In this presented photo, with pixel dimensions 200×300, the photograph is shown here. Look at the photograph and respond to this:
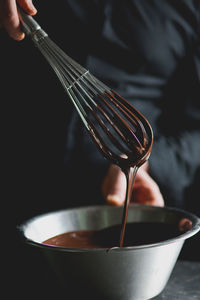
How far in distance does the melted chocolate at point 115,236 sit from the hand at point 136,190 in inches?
2.5

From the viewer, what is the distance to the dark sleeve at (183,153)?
90cm

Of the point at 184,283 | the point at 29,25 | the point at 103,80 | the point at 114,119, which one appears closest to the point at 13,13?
the point at 29,25

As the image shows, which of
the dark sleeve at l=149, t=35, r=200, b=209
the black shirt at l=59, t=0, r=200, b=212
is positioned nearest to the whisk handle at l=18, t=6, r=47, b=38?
the black shirt at l=59, t=0, r=200, b=212

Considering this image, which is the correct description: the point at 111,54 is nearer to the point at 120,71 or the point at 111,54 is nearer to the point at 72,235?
the point at 120,71

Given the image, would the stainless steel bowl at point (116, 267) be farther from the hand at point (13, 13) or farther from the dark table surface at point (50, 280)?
the hand at point (13, 13)

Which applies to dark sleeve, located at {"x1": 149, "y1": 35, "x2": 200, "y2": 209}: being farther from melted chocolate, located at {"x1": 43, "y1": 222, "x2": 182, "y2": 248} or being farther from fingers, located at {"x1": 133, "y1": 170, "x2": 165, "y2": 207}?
melted chocolate, located at {"x1": 43, "y1": 222, "x2": 182, "y2": 248}

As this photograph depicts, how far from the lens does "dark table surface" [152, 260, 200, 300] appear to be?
0.60 m

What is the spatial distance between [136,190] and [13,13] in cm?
41

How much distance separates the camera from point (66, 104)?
913 mm

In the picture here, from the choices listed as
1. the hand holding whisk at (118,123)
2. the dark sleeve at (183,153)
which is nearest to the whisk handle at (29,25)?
the hand holding whisk at (118,123)

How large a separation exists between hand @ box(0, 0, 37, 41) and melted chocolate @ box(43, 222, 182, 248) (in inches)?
13.5

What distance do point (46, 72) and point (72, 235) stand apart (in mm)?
408

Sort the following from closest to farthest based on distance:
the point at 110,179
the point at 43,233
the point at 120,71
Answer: the point at 43,233 < the point at 110,179 < the point at 120,71

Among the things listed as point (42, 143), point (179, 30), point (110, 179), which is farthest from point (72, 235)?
point (179, 30)
